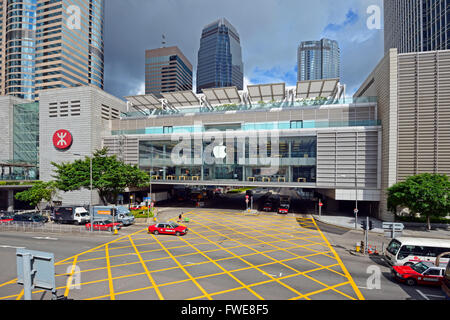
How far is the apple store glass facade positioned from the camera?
1409 inches

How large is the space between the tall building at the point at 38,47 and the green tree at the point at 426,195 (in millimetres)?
120710

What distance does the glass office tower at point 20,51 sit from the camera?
10106 cm

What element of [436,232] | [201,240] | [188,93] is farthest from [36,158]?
[436,232]

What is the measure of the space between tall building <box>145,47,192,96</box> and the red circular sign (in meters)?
137

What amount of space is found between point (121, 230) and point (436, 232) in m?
35.3

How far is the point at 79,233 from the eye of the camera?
81.5ft

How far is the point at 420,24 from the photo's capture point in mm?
79688

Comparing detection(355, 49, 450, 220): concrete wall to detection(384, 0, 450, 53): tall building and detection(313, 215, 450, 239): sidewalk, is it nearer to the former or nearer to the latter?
detection(313, 215, 450, 239): sidewalk

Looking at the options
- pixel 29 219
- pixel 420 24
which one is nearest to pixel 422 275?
pixel 29 219

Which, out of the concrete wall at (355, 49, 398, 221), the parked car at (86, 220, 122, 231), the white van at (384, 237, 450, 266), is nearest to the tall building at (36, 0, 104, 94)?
the parked car at (86, 220, 122, 231)

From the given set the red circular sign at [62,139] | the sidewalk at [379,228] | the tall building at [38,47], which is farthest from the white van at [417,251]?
the tall building at [38,47]

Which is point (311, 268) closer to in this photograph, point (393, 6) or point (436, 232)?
point (436, 232)

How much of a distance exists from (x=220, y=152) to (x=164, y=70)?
6196 inches

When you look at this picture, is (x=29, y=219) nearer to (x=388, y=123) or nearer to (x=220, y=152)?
(x=220, y=152)
